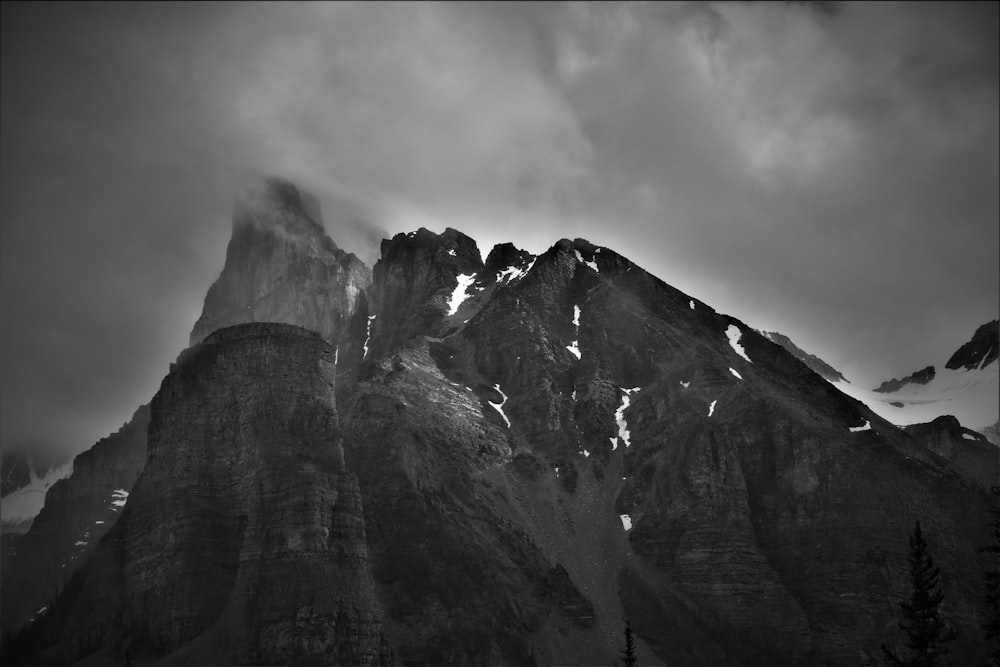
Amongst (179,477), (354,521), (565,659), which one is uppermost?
(179,477)

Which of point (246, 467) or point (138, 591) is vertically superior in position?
point (246, 467)

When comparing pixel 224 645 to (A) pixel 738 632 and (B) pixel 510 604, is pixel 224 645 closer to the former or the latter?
(B) pixel 510 604

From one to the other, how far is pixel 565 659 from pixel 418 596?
25.7 m

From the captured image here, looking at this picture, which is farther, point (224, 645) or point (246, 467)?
point (246, 467)

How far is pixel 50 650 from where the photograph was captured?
19300cm

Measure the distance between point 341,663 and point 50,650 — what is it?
55.4 metres

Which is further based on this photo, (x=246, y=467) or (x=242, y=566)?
(x=246, y=467)

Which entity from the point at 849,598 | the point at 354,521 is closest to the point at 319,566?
the point at 354,521

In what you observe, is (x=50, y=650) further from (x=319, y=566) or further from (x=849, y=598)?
(x=849, y=598)

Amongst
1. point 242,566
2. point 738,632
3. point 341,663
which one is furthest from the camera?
point 738,632

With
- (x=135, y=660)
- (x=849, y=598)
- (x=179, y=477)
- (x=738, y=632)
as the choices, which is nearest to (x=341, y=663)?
(x=135, y=660)

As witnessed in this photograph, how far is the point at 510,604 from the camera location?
641 feet

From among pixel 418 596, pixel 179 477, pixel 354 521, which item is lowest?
pixel 418 596

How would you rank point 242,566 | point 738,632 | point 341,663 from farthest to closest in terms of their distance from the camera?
point 738,632, point 242,566, point 341,663
